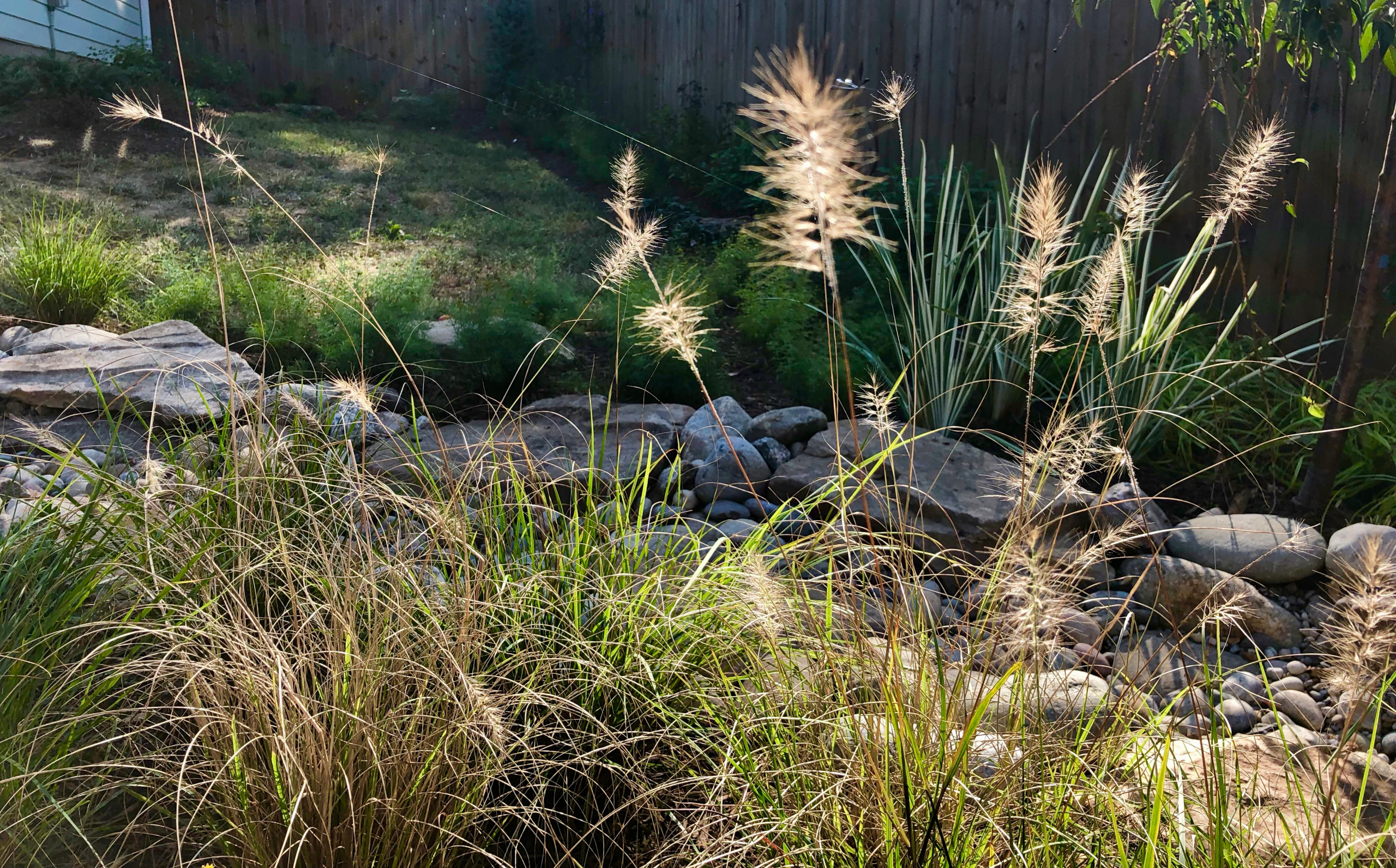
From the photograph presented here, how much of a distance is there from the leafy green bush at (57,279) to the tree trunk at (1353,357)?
4.67 meters

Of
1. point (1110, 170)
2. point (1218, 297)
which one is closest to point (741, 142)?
point (1110, 170)

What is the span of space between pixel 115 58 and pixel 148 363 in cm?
752

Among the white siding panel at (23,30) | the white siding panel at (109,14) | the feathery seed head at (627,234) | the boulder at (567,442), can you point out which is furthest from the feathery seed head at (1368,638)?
the white siding panel at (109,14)

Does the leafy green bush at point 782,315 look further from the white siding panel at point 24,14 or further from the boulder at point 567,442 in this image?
the white siding panel at point 24,14

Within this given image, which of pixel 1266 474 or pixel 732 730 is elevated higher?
pixel 732 730

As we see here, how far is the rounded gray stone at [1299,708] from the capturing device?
242 cm

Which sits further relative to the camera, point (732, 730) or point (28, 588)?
point (28, 588)

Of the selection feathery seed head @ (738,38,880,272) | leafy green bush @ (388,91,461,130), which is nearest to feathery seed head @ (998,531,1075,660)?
feathery seed head @ (738,38,880,272)

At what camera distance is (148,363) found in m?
3.52

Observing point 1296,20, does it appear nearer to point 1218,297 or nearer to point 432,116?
point 1218,297

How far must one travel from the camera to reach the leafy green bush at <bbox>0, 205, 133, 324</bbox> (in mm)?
4102

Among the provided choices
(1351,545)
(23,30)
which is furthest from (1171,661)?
(23,30)

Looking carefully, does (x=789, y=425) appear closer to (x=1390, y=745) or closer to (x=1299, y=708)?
(x=1299, y=708)

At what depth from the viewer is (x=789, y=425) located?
3.70m
